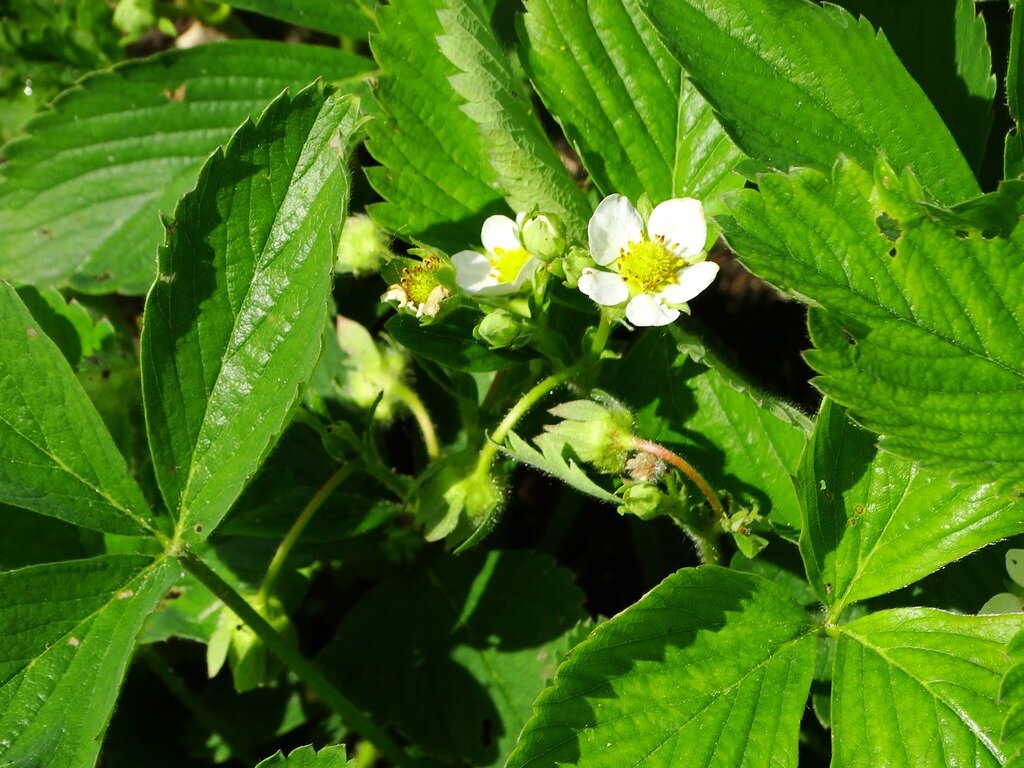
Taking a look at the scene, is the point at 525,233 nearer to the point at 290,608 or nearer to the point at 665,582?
the point at 665,582

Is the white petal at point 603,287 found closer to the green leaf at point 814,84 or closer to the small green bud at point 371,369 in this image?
the green leaf at point 814,84

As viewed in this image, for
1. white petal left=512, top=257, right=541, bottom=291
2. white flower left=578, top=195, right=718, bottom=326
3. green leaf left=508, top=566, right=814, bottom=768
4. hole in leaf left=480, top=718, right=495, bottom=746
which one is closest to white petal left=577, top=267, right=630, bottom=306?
white flower left=578, top=195, right=718, bottom=326

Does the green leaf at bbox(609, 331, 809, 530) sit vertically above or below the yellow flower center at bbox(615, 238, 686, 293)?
below

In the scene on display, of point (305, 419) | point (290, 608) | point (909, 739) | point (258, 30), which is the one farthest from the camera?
point (258, 30)

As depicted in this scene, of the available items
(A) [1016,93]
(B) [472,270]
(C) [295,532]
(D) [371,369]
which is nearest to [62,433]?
(C) [295,532]

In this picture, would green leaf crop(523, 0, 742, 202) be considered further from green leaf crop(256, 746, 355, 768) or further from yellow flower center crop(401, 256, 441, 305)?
green leaf crop(256, 746, 355, 768)

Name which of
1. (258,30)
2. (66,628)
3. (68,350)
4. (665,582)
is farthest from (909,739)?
(258,30)
